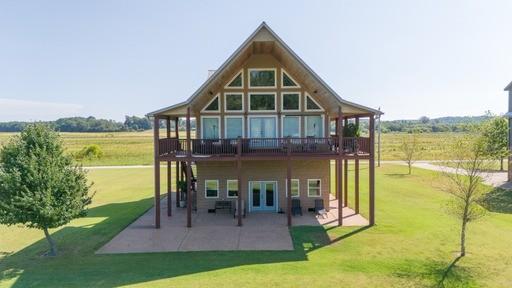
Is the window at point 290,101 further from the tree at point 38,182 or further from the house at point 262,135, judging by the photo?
the tree at point 38,182

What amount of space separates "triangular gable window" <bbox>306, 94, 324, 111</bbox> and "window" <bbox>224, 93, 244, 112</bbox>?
380 cm

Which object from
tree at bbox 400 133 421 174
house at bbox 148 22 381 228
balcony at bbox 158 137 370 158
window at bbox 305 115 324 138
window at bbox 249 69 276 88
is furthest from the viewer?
tree at bbox 400 133 421 174

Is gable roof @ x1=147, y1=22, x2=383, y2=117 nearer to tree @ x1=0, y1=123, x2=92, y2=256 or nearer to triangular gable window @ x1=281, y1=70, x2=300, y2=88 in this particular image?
triangular gable window @ x1=281, y1=70, x2=300, y2=88

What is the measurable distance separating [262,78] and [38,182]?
12.3m

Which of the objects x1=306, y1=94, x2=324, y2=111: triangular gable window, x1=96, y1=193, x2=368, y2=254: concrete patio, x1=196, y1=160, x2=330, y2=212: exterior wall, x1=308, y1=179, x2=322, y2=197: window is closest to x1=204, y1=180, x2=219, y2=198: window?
x1=196, y1=160, x2=330, y2=212: exterior wall

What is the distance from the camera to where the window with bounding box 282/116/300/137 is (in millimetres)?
20969

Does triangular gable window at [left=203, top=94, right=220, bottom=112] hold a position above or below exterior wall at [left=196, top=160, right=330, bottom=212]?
above

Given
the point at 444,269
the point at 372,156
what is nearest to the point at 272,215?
the point at 372,156

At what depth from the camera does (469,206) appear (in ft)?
46.1

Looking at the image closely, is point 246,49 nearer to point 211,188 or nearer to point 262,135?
point 262,135

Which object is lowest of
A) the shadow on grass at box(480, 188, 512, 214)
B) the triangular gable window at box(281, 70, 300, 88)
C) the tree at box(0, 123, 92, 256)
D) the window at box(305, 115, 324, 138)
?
the shadow on grass at box(480, 188, 512, 214)

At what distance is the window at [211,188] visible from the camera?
2161 centimetres

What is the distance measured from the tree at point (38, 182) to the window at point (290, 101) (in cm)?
1149

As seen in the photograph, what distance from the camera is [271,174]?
21453 mm
